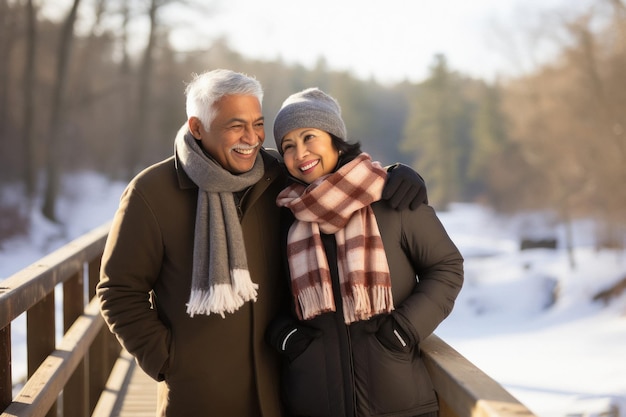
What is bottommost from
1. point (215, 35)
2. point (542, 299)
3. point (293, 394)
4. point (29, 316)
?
point (542, 299)

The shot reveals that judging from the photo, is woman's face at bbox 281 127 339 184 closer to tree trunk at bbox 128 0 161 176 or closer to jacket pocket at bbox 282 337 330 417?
jacket pocket at bbox 282 337 330 417

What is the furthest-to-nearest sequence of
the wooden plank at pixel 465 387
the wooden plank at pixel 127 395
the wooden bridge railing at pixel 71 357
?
the wooden plank at pixel 127 395 < the wooden bridge railing at pixel 71 357 < the wooden plank at pixel 465 387

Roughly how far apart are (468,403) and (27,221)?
1782cm

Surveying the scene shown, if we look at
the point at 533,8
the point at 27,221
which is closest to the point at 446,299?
the point at 27,221

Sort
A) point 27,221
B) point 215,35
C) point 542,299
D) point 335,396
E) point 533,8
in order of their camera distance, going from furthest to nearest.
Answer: point 533,8, point 215,35, point 542,299, point 27,221, point 335,396

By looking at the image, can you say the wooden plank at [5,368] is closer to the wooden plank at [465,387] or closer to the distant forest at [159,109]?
the wooden plank at [465,387]

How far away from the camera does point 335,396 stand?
90.9 inches

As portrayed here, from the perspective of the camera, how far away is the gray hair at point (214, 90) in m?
2.51

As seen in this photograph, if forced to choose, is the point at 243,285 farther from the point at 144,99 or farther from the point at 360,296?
the point at 144,99

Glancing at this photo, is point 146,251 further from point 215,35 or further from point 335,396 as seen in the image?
point 215,35

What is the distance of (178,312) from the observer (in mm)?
2475

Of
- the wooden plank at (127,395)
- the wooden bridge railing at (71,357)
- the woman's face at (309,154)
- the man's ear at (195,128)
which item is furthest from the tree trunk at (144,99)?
the woman's face at (309,154)

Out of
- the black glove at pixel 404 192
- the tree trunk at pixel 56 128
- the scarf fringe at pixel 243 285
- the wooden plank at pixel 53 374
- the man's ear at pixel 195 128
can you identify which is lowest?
the wooden plank at pixel 53 374

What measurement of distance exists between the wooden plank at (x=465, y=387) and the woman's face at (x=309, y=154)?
646 millimetres
